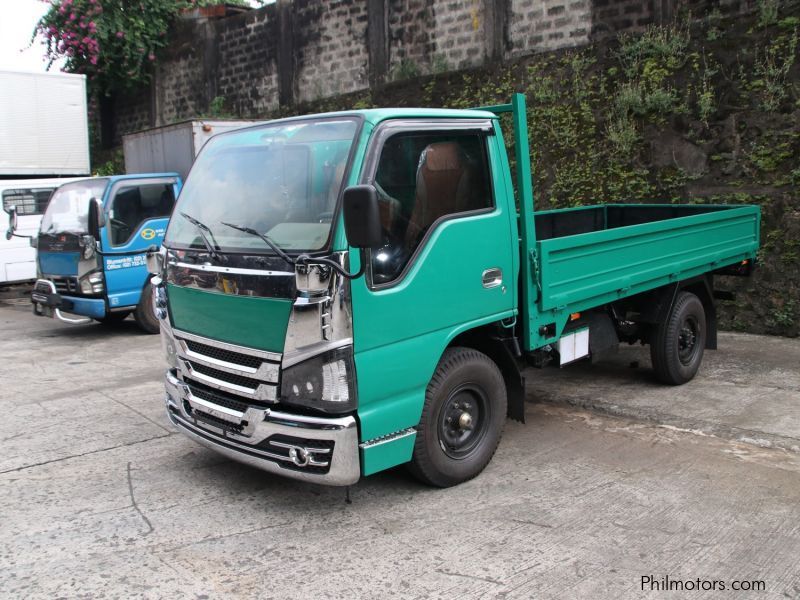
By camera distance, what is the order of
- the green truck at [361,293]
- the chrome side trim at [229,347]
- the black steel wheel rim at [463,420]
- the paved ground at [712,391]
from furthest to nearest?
the paved ground at [712,391] < the black steel wheel rim at [463,420] < the chrome side trim at [229,347] < the green truck at [361,293]

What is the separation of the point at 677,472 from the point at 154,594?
3092 mm

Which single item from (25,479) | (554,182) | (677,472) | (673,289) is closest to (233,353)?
(25,479)

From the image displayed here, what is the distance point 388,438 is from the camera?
3.71 m

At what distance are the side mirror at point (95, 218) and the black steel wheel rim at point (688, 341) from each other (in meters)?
6.56

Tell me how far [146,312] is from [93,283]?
0.79 meters

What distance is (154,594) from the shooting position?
3.16 meters

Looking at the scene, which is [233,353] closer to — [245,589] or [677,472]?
[245,589]

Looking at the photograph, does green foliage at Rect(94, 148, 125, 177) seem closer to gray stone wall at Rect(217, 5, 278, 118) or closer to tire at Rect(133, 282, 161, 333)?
gray stone wall at Rect(217, 5, 278, 118)

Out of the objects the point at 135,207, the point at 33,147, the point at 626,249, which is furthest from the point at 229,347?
the point at 33,147

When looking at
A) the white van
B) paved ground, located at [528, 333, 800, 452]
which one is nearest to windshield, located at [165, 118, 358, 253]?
paved ground, located at [528, 333, 800, 452]

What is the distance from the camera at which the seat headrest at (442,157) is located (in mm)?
4000

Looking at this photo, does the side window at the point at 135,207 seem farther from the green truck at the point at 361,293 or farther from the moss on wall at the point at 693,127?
the moss on wall at the point at 693,127

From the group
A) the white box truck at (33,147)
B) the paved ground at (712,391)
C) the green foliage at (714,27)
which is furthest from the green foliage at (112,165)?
the paved ground at (712,391)

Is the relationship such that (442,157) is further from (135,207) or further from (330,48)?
(330,48)
